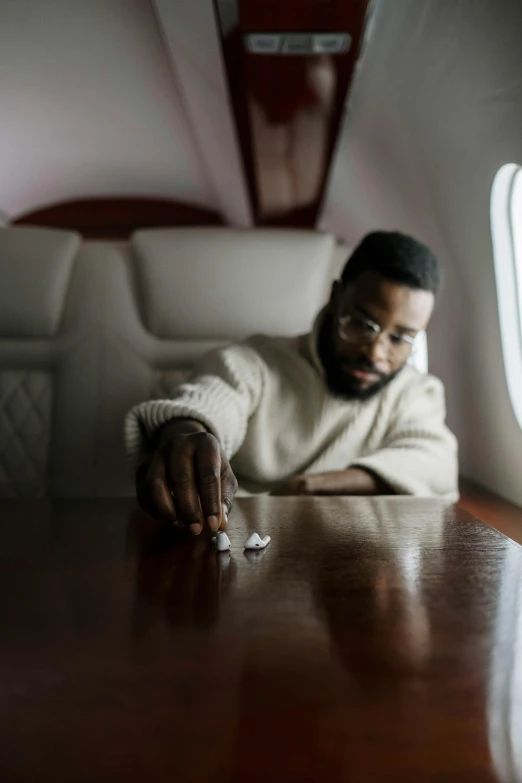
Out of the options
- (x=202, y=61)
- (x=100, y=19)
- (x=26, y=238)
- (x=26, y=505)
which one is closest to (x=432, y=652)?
(x=26, y=505)

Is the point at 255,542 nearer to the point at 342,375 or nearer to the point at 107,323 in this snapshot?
the point at 342,375

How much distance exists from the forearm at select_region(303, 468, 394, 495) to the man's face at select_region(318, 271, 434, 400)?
0.93ft

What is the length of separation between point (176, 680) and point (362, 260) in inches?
50.8

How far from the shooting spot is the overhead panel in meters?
1.79

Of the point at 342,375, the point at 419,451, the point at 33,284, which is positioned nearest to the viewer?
the point at 419,451

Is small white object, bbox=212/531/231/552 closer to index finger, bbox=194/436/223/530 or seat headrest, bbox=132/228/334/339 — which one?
index finger, bbox=194/436/223/530

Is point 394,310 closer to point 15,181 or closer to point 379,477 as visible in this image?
point 379,477

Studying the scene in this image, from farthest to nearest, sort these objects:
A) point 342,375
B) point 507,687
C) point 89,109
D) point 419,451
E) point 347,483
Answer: point 89,109 → point 342,375 → point 419,451 → point 347,483 → point 507,687

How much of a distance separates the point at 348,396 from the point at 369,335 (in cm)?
16

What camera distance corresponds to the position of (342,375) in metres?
1.57

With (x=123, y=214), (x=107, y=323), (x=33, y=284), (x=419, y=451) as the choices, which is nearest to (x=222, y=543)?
(x=419, y=451)

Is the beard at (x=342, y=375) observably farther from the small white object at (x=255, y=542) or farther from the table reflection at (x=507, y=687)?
the table reflection at (x=507, y=687)

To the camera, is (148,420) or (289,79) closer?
(148,420)

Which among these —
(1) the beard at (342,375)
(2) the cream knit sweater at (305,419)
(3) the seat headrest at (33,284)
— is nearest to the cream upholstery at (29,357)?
(3) the seat headrest at (33,284)
